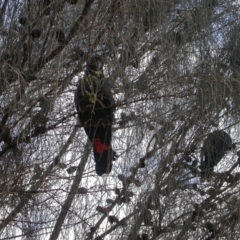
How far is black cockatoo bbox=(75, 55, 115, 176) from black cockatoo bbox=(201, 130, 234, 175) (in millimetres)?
264

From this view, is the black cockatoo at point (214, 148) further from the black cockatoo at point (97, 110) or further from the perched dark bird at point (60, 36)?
the perched dark bird at point (60, 36)

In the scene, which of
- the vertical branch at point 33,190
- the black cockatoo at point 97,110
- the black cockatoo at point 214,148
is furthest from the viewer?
the black cockatoo at point 214,148

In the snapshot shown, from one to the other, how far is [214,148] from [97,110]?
34cm

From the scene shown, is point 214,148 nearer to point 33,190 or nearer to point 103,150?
point 103,150

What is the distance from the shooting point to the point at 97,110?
112 cm

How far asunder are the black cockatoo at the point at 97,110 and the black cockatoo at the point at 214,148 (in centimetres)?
26

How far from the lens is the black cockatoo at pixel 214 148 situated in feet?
4.23

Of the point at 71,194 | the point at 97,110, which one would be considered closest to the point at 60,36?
the point at 97,110

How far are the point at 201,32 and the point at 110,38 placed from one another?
25 cm

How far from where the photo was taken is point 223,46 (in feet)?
4.30

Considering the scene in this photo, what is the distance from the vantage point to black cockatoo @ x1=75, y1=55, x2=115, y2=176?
1.07 meters

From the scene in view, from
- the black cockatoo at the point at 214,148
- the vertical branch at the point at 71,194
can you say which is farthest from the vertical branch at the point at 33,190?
the black cockatoo at the point at 214,148

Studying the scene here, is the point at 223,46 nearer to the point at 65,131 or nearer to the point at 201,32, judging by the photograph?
the point at 201,32

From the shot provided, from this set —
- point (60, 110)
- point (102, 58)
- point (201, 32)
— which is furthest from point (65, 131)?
point (201, 32)
